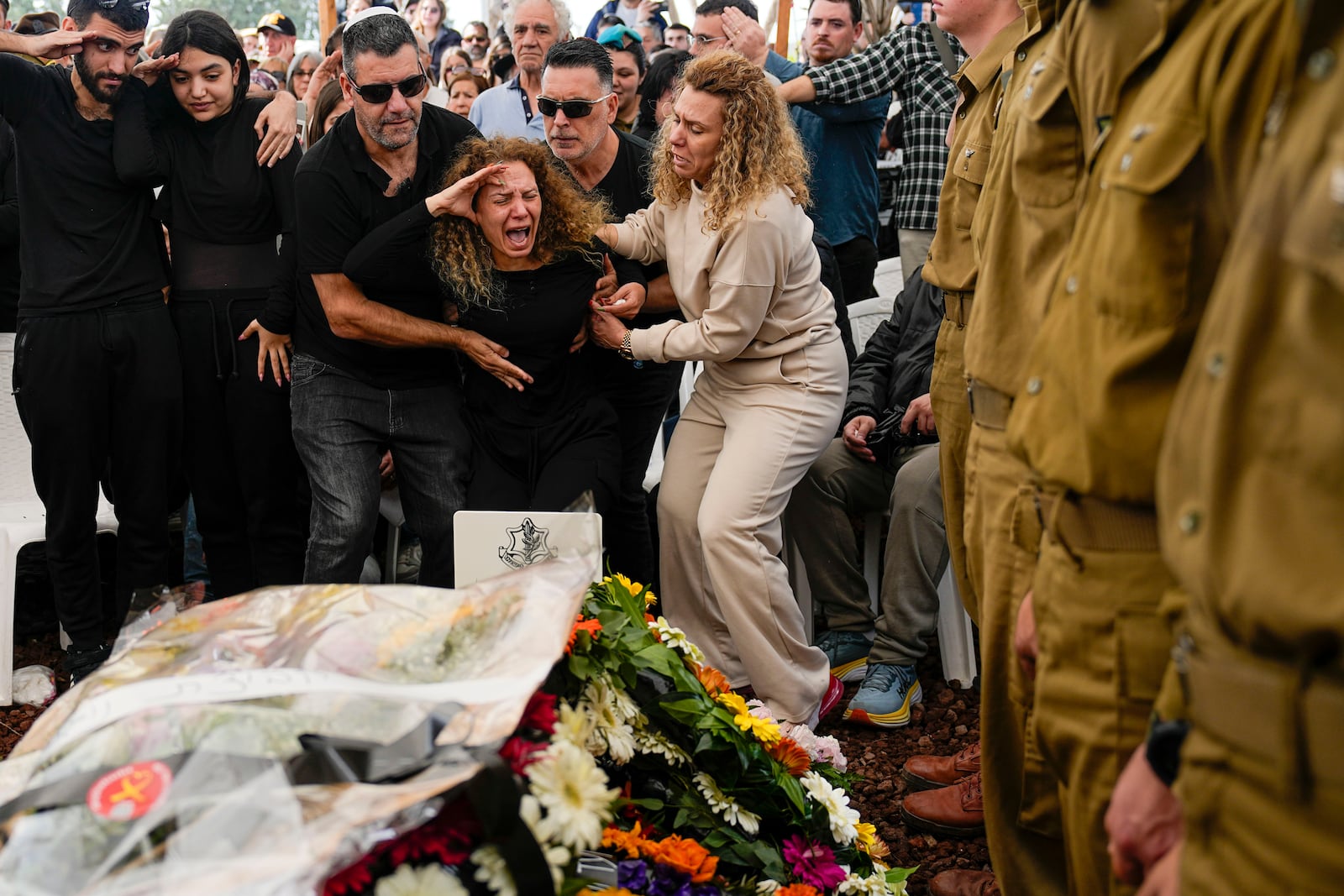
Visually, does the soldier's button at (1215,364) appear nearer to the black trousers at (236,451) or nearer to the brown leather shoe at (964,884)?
the brown leather shoe at (964,884)

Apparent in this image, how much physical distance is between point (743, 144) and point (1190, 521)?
103 inches

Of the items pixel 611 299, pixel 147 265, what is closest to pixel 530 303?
pixel 611 299

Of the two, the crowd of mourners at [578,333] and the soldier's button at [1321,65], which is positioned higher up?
the soldier's button at [1321,65]

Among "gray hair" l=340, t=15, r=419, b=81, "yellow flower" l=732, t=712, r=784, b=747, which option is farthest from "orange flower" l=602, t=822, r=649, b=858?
"gray hair" l=340, t=15, r=419, b=81

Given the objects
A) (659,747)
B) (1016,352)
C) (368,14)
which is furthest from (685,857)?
(368,14)

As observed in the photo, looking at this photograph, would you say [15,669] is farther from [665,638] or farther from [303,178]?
[665,638]

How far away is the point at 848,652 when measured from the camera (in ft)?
13.6

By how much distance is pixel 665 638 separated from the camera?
7.26 feet

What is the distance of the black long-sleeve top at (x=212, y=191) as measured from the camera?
3928mm

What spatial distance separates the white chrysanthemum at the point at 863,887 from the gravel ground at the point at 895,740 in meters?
0.87

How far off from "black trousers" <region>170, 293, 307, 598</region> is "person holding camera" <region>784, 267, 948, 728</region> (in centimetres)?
179

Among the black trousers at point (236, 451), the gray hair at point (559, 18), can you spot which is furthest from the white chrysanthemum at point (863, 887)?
the gray hair at point (559, 18)

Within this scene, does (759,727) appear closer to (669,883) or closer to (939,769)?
(669,883)

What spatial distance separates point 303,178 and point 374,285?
405mm
